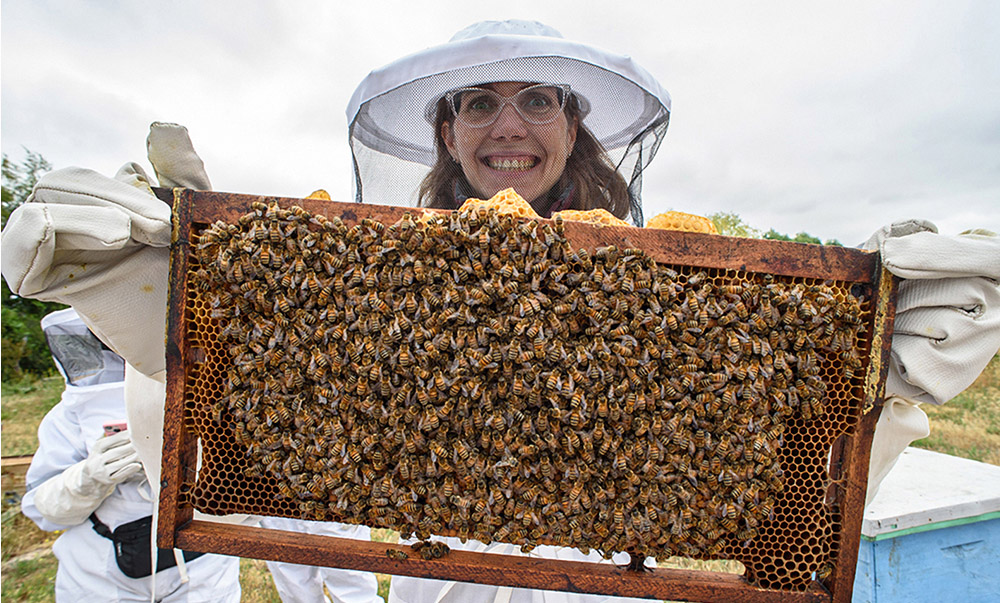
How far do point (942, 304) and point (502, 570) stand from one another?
78.5 inches

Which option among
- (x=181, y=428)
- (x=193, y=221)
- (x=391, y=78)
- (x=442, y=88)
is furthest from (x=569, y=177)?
(x=181, y=428)

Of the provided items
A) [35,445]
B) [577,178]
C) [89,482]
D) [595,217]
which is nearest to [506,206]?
[595,217]

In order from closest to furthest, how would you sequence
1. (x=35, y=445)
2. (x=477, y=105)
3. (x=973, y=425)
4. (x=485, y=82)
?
(x=485, y=82) → (x=477, y=105) → (x=35, y=445) → (x=973, y=425)

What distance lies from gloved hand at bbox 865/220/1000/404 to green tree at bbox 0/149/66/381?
61.0 ft

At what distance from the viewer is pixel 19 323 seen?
44.0 ft

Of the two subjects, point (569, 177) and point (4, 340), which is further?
point (4, 340)

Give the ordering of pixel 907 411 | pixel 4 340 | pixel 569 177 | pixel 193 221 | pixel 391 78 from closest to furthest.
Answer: pixel 193 221 < pixel 907 411 < pixel 391 78 < pixel 569 177 < pixel 4 340

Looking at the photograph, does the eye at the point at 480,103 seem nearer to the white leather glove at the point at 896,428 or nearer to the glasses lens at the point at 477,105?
the glasses lens at the point at 477,105

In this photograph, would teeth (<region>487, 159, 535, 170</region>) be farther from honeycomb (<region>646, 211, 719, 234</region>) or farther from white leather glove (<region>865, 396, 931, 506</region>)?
white leather glove (<region>865, 396, 931, 506</region>)

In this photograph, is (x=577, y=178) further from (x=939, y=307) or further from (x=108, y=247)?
(x=108, y=247)

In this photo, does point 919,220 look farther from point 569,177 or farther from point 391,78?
point 391,78

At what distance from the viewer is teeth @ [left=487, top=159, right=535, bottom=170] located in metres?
2.96

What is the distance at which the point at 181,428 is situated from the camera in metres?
1.80

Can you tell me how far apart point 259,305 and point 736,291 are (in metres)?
1.74
